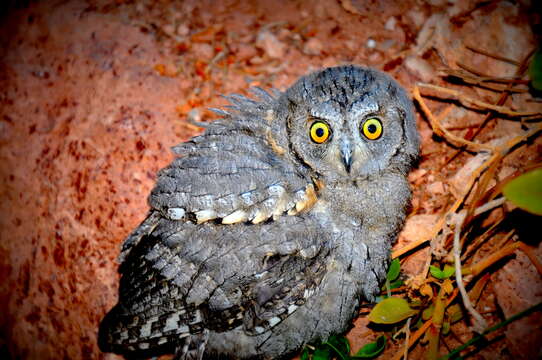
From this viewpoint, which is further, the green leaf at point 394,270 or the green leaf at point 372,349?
the green leaf at point 394,270

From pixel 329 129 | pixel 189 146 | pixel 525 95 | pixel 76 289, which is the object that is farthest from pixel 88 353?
pixel 525 95

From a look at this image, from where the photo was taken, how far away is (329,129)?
6.31 ft

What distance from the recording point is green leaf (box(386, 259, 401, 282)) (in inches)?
84.7

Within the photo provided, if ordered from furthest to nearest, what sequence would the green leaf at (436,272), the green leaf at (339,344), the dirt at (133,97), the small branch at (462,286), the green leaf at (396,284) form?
the dirt at (133,97)
the green leaf at (396,284)
the green leaf at (339,344)
the green leaf at (436,272)
the small branch at (462,286)

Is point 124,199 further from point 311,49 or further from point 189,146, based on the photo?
point 311,49

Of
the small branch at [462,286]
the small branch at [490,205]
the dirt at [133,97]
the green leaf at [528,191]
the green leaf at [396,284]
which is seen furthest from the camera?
the dirt at [133,97]

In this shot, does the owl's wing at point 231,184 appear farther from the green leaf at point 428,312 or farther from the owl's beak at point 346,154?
the green leaf at point 428,312

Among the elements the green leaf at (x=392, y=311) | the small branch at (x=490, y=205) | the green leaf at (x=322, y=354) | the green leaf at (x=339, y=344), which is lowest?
the green leaf at (x=322, y=354)

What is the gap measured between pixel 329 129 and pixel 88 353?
7.42ft

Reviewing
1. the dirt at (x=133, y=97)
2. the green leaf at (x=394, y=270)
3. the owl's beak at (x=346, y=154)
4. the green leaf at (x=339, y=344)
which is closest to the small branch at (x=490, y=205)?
the dirt at (x=133, y=97)

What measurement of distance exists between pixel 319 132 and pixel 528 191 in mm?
951

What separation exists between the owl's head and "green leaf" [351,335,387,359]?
90 cm

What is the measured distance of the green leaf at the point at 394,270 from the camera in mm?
2152

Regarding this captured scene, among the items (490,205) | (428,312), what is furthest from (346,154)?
(428,312)
